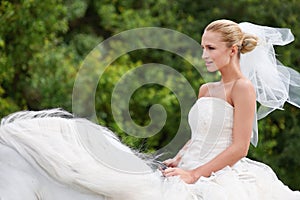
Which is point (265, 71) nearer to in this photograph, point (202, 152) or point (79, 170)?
point (202, 152)

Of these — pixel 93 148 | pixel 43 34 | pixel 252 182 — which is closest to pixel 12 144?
pixel 93 148

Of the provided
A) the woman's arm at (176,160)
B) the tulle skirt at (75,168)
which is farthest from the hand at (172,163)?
the tulle skirt at (75,168)

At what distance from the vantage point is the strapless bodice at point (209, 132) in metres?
3.01

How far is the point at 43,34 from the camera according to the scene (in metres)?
7.59

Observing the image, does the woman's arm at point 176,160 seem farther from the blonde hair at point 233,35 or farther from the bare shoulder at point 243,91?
the blonde hair at point 233,35

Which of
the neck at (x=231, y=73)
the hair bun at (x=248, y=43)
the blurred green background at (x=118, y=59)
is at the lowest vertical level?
the blurred green background at (x=118, y=59)

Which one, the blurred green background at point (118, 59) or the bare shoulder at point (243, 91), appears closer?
the bare shoulder at point (243, 91)

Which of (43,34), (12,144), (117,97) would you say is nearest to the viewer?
(12,144)

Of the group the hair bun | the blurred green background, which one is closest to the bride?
the hair bun

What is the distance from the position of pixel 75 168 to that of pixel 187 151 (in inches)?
27.3

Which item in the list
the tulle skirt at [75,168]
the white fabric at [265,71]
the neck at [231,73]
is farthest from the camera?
the white fabric at [265,71]

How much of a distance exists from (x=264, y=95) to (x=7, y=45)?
15.7ft

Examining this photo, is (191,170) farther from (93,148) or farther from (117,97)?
(117,97)

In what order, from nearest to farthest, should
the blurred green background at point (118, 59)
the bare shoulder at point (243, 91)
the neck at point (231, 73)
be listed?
1. the bare shoulder at point (243, 91)
2. the neck at point (231, 73)
3. the blurred green background at point (118, 59)
